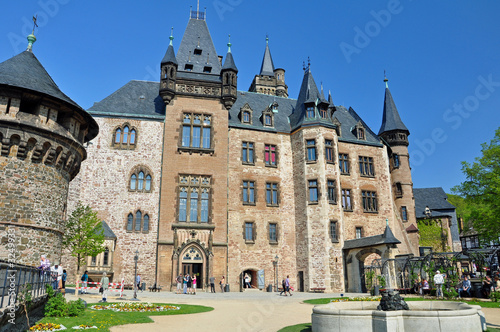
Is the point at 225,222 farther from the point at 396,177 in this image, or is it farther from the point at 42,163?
the point at 396,177

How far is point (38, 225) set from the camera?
19047 mm

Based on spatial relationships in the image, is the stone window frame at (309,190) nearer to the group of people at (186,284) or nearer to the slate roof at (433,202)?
the group of people at (186,284)

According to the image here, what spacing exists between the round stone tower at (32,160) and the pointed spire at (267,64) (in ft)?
182

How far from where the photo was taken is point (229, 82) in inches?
1410

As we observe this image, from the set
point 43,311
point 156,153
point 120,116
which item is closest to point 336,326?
point 43,311

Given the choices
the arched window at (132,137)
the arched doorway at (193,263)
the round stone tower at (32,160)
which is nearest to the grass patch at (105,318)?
the round stone tower at (32,160)

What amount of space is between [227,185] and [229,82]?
30.4 feet

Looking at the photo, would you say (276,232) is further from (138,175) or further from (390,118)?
(390,118)

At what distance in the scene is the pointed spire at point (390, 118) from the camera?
45.2 metres

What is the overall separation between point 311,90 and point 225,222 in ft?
50.7

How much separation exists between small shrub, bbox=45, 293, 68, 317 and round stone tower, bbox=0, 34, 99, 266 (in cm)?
485

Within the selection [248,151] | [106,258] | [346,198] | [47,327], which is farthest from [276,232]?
[47,327]

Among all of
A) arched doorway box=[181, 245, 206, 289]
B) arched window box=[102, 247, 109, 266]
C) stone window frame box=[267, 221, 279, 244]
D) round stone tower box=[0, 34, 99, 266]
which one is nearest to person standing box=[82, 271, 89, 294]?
arched window box=[102, 247, 109, 266]

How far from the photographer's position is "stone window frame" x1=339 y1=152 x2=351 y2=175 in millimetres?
38688
